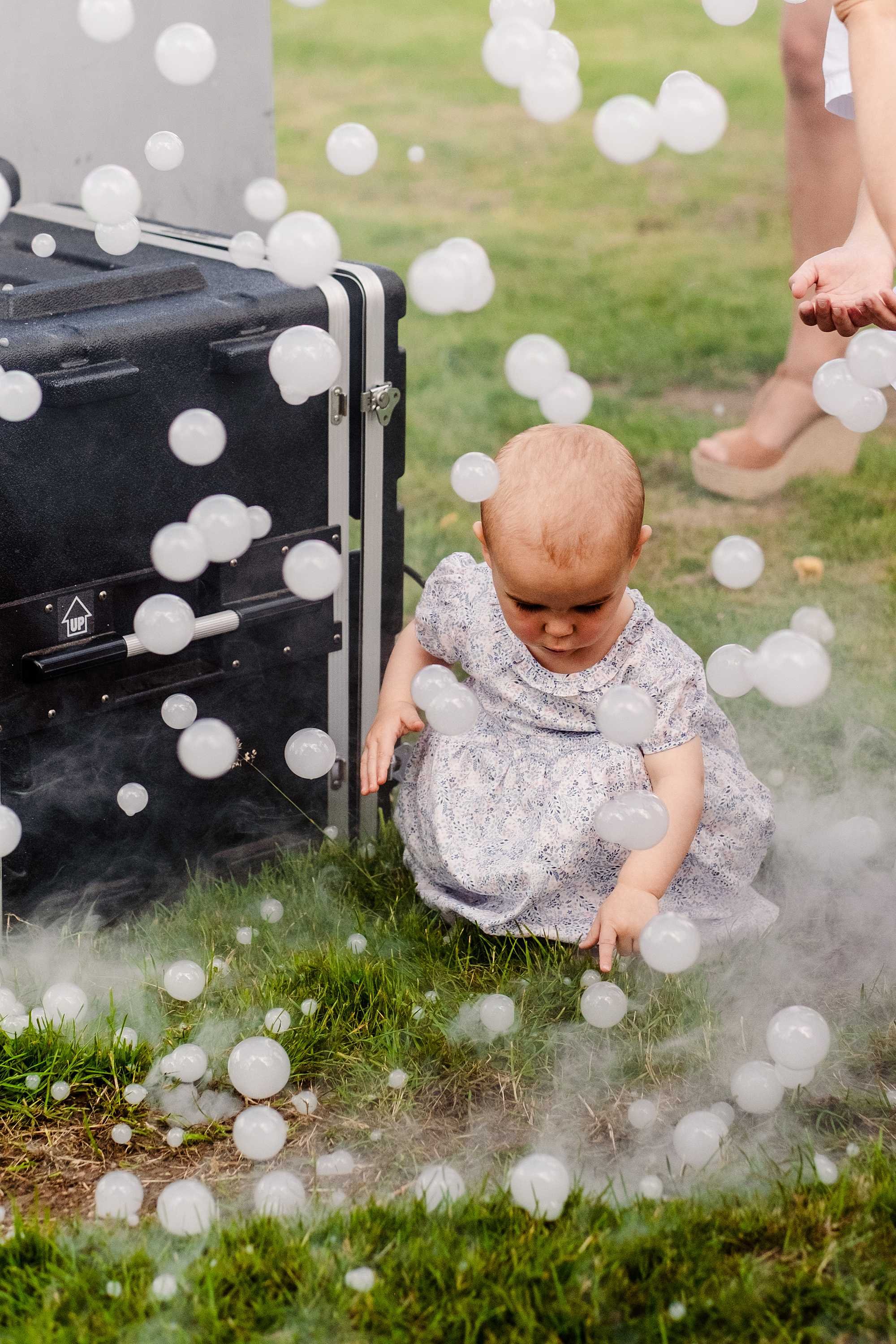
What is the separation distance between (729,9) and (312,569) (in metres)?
0.78

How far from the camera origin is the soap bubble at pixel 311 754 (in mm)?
1853

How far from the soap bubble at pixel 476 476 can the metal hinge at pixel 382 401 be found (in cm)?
30

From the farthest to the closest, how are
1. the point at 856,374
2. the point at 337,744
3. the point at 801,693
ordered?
the point at 337,744 → the point at 856,374 → the point at 801,693

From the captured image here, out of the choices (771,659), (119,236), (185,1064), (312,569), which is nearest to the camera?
(771,659)

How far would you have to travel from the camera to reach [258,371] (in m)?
1.77

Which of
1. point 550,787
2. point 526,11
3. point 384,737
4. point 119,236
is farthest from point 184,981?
point 526,11

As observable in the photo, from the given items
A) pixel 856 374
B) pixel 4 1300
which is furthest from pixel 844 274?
pixel 4 1300

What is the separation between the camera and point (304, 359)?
162 centimetres

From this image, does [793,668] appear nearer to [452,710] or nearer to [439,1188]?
[452,710]

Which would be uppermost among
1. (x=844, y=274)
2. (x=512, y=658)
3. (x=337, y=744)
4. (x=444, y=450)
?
(x=844, y=274)

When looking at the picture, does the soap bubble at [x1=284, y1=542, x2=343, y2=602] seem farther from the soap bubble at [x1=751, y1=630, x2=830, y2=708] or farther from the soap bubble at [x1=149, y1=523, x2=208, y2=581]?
the soap bubble at [x1=751, y1=630, x2=830, y2=708]

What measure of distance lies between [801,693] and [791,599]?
1564 millimetres

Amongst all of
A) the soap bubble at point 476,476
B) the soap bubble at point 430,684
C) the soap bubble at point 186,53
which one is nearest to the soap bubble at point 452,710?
the soap bubble at point 430,684

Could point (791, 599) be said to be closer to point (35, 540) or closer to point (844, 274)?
point (844, 274)
